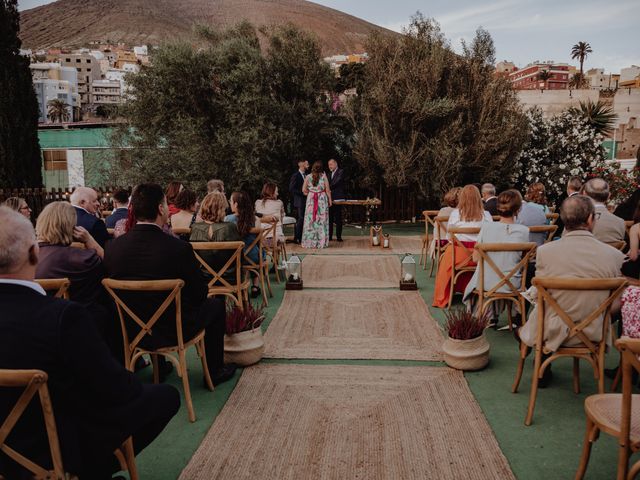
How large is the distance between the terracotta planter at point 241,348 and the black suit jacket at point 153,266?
2.66 feet

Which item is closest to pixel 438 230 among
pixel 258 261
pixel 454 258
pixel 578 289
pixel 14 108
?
pixel 454 258

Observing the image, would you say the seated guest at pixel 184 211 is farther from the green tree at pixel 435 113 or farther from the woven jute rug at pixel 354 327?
the green tree at pixel 435 113

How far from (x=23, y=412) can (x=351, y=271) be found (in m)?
6.47

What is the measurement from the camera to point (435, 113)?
39.4 feet

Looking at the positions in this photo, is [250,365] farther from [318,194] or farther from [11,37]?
[11,37]

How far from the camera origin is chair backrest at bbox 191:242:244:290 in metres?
4.62

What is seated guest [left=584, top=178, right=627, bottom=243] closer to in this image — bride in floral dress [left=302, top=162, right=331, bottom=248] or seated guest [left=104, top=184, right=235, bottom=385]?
seated guest [left=104, top=184, right=235, bottom=385]

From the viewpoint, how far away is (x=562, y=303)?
3.25 meters

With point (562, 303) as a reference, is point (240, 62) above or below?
above

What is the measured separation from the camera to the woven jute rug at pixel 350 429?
286 cm

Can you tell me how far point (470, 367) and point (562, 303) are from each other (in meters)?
1.16

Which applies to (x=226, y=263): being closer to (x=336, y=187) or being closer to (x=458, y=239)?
(x=458, y=239)

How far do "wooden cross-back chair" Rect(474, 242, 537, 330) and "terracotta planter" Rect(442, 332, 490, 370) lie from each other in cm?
49

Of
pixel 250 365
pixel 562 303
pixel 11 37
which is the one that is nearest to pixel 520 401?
pixel 562 303
